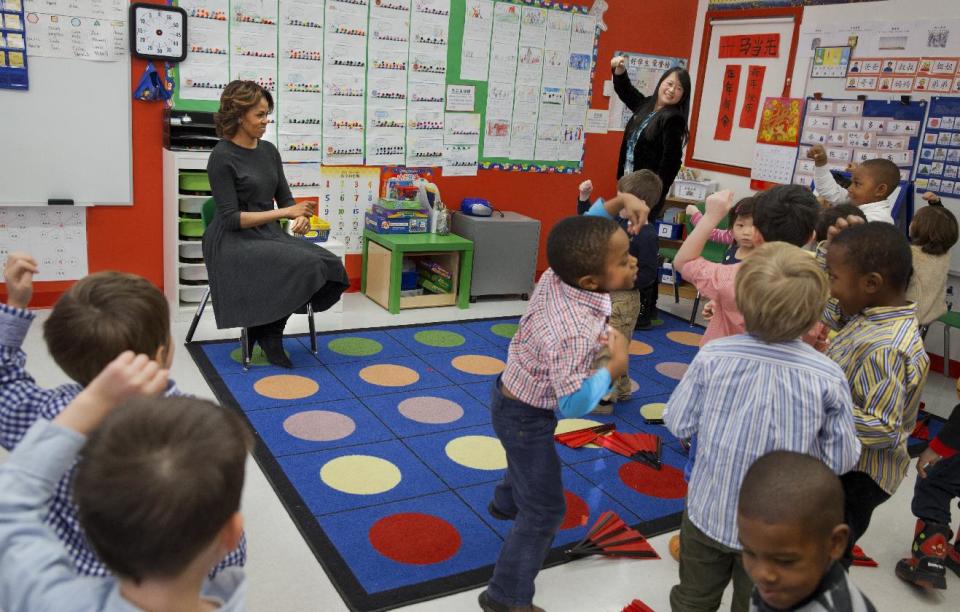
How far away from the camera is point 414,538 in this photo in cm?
247

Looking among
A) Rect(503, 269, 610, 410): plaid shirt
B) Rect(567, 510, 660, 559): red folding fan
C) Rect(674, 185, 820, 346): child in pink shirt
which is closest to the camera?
Rect(503, 269, 610, 410): plaid shirt

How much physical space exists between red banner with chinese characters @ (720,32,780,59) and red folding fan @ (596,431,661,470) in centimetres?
348

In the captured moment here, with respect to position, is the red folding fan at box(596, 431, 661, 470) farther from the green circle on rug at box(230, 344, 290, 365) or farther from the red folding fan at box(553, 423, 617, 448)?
the green circle on rug at box(230, 344, 290, 365)

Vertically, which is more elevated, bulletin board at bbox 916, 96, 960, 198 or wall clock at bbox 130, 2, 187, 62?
wall clock at bbox 130, 2, 187, 62

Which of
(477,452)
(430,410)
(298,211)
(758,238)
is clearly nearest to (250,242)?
(298,211)

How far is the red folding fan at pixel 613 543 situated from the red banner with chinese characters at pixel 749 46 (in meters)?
4.16

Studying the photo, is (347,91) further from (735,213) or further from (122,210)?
(735,213)

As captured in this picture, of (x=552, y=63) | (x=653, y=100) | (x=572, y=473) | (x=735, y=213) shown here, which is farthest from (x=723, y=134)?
(x=572, y=473)

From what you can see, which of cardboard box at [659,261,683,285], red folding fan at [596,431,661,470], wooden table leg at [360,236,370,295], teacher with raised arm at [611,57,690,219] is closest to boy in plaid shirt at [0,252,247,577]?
red folding fan at [596,431,661,470]

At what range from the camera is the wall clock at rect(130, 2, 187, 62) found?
410 cm

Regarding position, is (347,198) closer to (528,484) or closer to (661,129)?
(661,129)

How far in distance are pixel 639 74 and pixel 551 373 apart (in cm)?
472

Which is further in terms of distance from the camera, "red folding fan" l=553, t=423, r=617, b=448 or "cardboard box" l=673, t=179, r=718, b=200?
"cardboard box" l=673, t=179, r=718, b=200

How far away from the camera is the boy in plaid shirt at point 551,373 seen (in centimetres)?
175
